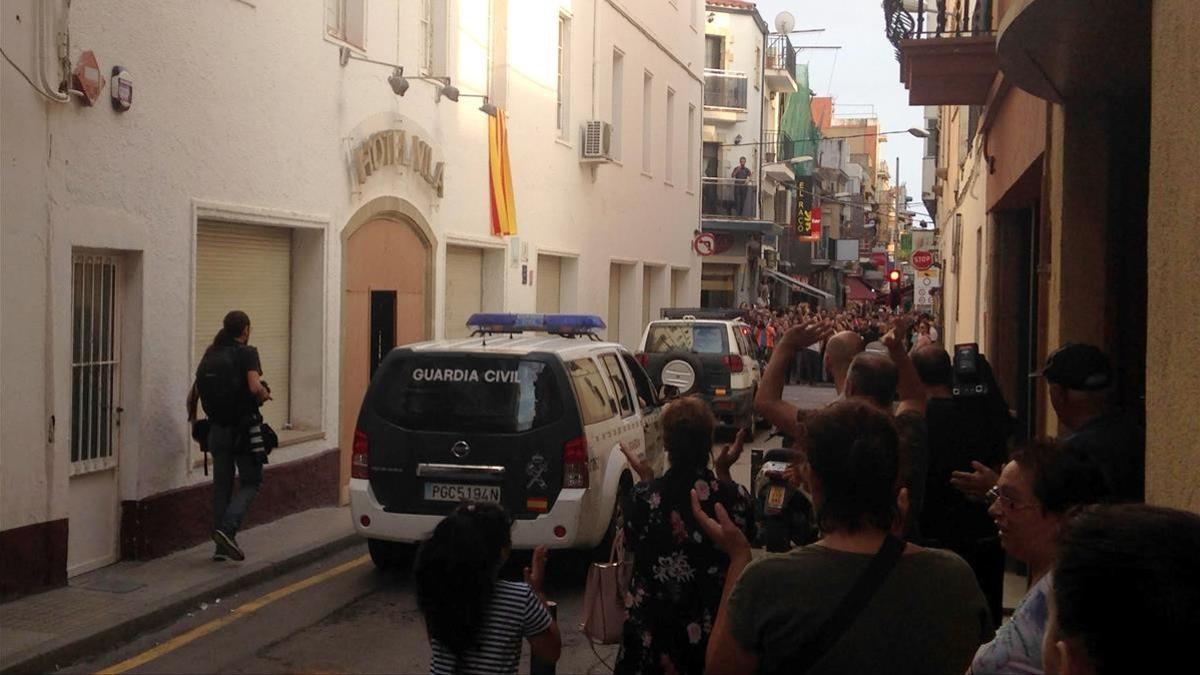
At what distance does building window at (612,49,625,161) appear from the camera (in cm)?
2461

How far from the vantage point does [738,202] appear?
47156 millimetres

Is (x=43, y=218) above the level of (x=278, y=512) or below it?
above

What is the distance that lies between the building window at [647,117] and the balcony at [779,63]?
28.7 meters

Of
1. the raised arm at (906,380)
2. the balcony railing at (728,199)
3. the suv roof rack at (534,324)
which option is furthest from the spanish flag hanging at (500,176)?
the balcony railing at (728,199)

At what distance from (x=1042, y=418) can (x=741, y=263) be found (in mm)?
38585

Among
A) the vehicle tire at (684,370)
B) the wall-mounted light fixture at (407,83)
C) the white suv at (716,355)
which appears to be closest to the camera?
the wall-mounted light fixture at (407,83)

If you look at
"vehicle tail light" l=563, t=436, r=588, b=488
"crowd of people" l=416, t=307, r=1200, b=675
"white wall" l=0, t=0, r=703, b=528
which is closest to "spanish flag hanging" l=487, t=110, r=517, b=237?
"white wall" l=0, t=0, r=703, b=528

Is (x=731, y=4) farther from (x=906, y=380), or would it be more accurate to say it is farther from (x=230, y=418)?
(x=906, y=380)

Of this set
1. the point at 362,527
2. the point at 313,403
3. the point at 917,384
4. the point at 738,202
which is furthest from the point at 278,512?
the point at 738,202

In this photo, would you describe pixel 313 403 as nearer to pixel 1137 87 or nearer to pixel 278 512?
pixel 278 512

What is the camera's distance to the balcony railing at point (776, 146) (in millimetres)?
55125

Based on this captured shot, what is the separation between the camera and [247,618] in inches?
348

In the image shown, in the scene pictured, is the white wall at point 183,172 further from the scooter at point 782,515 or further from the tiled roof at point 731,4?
the tiled roof at point 731,4

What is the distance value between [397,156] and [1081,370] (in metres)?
11.0
